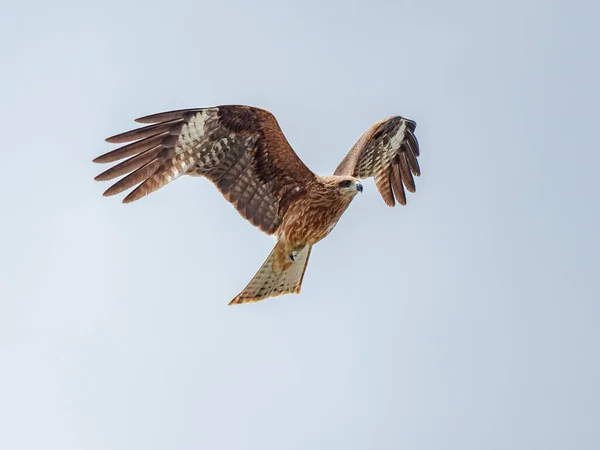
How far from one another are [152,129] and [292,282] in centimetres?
258

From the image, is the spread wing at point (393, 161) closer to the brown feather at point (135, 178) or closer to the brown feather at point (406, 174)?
the brown feather at point (406, 174)

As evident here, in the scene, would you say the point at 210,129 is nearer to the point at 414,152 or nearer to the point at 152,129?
the point at 152,129

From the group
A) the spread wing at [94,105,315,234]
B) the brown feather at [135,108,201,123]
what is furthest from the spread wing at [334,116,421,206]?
the brown feather at [135,108,201,123]

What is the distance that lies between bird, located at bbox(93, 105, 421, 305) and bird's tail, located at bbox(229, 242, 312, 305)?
0.01 metres

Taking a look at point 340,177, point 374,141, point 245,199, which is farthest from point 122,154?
point 374,141

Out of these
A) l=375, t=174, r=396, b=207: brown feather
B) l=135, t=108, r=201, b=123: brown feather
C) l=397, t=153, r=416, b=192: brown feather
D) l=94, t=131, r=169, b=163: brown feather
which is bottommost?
l=94, t=131, r=169, b=163: brown feather

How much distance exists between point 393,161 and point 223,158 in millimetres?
2823

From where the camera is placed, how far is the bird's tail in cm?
1237

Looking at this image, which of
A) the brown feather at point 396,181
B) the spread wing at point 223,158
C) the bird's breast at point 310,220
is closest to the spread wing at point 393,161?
the brown feather at point 396,181

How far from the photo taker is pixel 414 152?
545 inches

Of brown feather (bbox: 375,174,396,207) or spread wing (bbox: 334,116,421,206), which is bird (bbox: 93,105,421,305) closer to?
spread wing (bbox: 334,116,421,206)

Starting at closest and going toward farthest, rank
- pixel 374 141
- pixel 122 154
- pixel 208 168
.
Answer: pixel 122 154
pixel 208 168
pixel 374 141

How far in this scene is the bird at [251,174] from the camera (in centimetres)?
1147

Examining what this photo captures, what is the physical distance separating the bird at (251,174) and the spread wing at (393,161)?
727 mm
